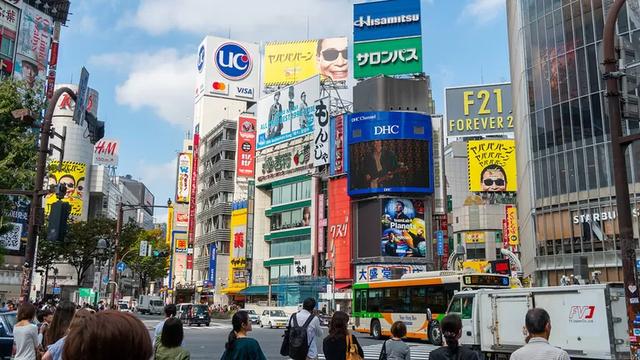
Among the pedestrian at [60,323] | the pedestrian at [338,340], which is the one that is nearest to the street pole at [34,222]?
the pedestrian at [60,323]

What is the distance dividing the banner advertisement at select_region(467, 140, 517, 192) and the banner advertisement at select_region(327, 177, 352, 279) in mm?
21204

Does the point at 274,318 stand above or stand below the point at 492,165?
below

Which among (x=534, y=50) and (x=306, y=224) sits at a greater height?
(x=534, y=50)

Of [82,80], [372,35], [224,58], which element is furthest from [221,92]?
[82,80]

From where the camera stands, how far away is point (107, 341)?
2469 millimetres

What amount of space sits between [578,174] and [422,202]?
2521 centimetres

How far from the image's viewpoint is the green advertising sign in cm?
6850

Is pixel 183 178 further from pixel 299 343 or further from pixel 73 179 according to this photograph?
pixel 299 343

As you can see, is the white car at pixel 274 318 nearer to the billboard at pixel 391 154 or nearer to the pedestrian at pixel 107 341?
the billboard at pixel 391 154

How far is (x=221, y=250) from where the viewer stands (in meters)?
85.9

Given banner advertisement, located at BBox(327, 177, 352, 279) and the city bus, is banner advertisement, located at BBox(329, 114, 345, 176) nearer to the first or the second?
banner advertisement, located at BBox(327, 177, 352, 279)

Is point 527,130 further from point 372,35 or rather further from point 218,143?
point 218,143

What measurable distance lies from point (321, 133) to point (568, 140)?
112ft

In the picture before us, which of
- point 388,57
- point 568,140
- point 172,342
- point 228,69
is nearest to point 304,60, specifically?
point 388,57
